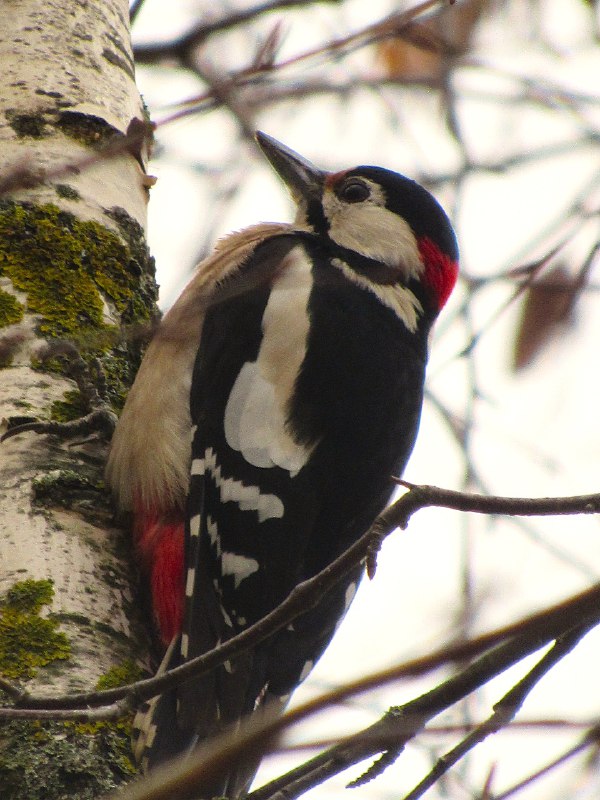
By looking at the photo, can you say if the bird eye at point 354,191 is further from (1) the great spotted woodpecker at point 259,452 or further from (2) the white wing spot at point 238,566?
(2) the white wing spot at point 238,566

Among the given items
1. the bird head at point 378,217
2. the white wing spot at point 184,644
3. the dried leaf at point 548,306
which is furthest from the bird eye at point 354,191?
the white wing spot at point 184,644

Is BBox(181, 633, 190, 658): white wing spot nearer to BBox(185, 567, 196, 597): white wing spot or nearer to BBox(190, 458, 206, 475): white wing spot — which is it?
BBox(185, 567, 196, 597): white wing spot

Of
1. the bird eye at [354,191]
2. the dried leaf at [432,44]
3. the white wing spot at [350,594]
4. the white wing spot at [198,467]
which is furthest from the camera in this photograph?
the bird eye at [354,191]

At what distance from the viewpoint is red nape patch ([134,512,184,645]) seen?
1.96 m

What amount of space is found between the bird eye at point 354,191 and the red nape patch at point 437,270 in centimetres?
22

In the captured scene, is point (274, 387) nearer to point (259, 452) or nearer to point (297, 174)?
point (259, 452)

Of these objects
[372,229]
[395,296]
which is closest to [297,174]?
[372,229]

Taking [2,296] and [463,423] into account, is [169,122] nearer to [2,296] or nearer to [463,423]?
[2,296]

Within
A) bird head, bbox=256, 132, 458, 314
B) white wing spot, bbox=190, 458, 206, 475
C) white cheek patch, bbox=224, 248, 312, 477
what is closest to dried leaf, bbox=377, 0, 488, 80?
bird head, bbox=256, 132, 458, 314

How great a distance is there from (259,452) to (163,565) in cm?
31

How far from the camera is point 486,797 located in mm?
999

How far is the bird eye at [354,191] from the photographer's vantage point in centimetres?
310

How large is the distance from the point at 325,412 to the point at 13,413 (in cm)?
63

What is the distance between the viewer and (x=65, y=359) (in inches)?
84.0
